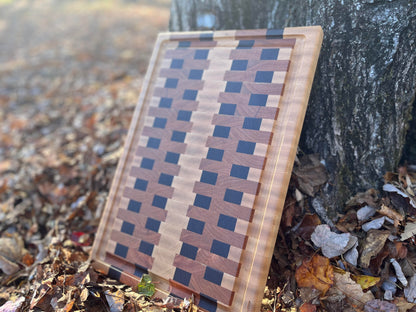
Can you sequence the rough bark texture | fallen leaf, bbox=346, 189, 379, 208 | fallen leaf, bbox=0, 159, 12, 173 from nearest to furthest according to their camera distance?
the rough bark texture → fallen leaf, bbox=346, 189, 379, 208 → fallen leaf, bbox=0, 159, 12, 173

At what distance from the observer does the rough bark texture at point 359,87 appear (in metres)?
1.21

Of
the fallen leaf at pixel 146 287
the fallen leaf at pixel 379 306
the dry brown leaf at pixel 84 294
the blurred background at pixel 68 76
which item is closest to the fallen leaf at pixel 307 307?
the fallen leaf at pixel 379 306

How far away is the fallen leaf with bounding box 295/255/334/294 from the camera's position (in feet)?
3.89

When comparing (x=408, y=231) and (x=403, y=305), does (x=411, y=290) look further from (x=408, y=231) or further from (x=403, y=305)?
(x=408, y=231)

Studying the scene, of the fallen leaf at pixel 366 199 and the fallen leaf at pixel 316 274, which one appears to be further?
the fallen leaf at pixel 366 199

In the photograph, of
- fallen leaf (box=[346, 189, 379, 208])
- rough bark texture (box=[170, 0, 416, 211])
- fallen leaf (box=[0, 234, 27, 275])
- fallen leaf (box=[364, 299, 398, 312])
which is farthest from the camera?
fallen leaf (box=[0, 234, 27, 275])

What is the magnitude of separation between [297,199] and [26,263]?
Result: 1250 millimetres

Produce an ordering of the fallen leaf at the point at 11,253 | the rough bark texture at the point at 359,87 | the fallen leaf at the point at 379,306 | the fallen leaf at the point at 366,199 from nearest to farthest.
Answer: the fallen leaf at the point at 379,306 < the rough bark texture at the point at 359,87 < the fallen leaf at the point at 366,199 < the fallen leaf at the point at 11,253

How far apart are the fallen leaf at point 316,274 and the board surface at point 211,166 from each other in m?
0.21

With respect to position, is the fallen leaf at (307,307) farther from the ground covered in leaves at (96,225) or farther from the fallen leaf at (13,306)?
the fallen leaf at (13,306)

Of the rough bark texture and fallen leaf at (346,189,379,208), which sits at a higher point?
the rough bark texture

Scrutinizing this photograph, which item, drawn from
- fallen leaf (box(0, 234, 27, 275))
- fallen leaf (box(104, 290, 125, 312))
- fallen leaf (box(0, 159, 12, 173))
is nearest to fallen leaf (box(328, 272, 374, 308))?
fallen leaf (box(104, 290, 125, 312))

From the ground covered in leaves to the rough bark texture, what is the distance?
7cm

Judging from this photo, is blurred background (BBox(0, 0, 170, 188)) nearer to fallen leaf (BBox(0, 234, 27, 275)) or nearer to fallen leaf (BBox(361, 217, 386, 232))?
fallen leaf (BBox(0, 234, 27, 275))
